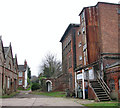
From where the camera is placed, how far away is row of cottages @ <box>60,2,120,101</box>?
53.8 ft

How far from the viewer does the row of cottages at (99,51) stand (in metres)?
16.4

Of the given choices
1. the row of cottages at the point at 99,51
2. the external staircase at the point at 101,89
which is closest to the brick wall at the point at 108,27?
the row of cottages at the point at 99,51

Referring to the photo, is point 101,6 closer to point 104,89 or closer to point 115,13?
point 115,13

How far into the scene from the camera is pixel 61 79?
37438 mm

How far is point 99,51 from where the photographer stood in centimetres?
2105

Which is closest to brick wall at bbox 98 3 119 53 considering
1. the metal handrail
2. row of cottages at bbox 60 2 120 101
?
row of cottages at bbox 60 2 120 101

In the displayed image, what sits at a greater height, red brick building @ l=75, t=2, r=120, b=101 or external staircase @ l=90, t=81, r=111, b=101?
red brick building @ l=75, t=2, r=120, b=101

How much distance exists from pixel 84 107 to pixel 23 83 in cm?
5427

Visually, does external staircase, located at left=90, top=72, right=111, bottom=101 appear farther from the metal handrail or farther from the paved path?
the paved path

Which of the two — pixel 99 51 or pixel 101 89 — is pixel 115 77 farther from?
pixel 99 51

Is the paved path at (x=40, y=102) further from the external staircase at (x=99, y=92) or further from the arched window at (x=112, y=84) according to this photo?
the arched window at (x=112, y=84)

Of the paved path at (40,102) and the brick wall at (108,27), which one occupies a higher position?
the brick wall at (108,27)

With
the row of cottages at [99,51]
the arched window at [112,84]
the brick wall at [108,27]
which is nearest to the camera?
the arched window at [112,84]

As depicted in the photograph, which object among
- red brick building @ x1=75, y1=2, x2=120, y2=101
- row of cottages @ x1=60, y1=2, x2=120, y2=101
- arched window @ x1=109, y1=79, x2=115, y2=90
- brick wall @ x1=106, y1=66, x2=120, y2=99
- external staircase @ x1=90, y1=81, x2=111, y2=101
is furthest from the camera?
red brick building @ x1=75, y1=2, x2=120, y2=101
